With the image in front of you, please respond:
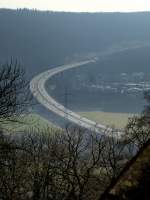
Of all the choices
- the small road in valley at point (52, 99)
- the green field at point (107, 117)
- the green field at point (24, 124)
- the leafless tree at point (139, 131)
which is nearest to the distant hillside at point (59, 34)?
the small road in valley at point (52, 99)

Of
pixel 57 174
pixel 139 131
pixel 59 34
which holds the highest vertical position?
pixel 59 34

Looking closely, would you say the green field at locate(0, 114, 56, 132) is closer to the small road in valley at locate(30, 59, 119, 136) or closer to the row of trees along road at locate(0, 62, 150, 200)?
the row of trees along road at locate(0, 62, 150, 200)

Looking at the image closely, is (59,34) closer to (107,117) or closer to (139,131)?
(107,117)

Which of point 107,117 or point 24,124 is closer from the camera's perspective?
point 24,124

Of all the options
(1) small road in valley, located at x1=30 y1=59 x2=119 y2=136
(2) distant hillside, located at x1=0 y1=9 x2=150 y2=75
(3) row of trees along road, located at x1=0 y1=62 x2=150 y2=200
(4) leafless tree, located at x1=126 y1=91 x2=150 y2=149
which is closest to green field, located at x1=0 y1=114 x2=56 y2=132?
(3) row of trees along road, located at x1=0 y1=62 x2=150 y2=200

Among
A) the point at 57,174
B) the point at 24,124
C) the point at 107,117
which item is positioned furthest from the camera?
the point at 107,117

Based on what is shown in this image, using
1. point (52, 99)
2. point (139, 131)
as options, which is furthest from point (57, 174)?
point (52, 99)

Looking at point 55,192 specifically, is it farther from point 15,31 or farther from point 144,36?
point 144,36

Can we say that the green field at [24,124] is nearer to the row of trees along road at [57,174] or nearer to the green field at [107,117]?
the row of trees along road at [57,174]

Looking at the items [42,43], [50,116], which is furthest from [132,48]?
[50,116]
